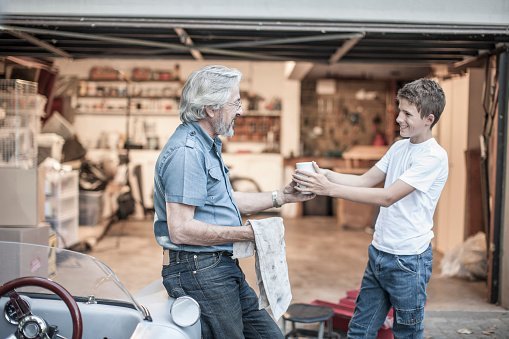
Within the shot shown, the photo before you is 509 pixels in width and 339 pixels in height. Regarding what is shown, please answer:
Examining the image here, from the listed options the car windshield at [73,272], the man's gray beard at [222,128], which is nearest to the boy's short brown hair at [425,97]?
the man's gray beard at [222,128]

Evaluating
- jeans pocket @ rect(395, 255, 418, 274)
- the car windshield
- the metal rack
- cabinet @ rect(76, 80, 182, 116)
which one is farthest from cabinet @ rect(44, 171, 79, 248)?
jeans pocket @ rect(395, 255, 418, 274)

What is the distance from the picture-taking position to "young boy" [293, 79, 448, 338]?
10.2 feet

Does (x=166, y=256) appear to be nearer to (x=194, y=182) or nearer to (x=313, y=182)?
(x=194, y=182)

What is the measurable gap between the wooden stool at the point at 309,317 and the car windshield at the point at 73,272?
1853 millimetres

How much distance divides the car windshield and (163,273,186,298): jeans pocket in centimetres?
17

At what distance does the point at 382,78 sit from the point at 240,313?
11.4m

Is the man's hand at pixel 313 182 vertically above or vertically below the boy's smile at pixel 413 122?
below

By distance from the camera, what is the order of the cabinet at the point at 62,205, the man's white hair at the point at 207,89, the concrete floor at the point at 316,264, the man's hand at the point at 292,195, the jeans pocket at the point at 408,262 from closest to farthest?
the man's white hair at the point at 207,89 → the jeans pocket at the point at 408,262 → the man's hand at the point at 292,195 → the concrete floor at the point at 316,264 → the cabinet at the point at 62,205

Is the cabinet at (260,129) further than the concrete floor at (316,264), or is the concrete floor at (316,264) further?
the cabinet at (260,129)

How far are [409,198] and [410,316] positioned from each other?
61 cm

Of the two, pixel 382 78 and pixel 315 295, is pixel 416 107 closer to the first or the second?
pixel 315 295

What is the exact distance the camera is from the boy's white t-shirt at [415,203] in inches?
122

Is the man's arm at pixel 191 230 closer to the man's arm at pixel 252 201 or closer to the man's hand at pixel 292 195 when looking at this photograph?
the man's arm at pixel 252 201

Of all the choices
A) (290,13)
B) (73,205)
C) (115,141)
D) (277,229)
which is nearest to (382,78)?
(115,141)
